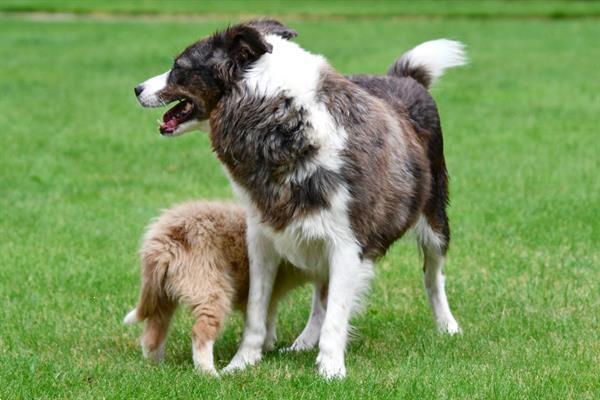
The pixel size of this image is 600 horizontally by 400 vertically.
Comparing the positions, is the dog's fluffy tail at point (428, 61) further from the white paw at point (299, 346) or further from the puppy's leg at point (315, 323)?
the white paw at point (299, 346)

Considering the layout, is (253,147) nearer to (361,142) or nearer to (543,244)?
(361,142)

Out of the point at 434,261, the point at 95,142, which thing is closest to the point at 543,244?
the point at 434,261

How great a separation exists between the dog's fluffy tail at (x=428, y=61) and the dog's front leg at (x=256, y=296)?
174 cm

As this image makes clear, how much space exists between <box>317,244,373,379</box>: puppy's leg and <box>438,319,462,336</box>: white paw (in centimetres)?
111

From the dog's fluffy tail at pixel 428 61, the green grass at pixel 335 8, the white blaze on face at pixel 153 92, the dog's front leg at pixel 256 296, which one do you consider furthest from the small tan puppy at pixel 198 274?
the green grass at pixel 335 8

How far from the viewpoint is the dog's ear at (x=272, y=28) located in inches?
250

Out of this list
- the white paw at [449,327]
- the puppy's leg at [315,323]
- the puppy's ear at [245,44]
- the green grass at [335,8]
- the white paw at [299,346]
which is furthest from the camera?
the green grass at [335,8]

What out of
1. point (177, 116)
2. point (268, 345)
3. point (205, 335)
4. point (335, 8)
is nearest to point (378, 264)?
point (268, 345)

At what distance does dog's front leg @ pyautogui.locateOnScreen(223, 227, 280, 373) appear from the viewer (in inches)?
253

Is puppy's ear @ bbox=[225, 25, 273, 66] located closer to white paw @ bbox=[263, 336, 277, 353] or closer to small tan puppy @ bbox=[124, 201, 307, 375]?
small tan puppy @ bbox=[124, 201, 307, 375]

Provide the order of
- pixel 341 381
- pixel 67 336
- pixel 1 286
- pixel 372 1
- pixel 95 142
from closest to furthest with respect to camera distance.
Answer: pixel 341 381 < pixel 67 336 < pixel 1 286 < pixel 95 142 < pixel 372 1

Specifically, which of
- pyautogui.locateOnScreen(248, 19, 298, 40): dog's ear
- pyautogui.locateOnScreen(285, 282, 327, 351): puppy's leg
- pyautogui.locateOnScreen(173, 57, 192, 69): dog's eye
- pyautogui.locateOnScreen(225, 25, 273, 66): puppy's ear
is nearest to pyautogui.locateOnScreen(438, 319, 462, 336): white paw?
pyautogui.locateOnScreen(285, 282, 327, 351): puppy's leg

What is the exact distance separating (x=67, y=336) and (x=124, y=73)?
13.3 metres

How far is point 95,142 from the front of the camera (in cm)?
1365
